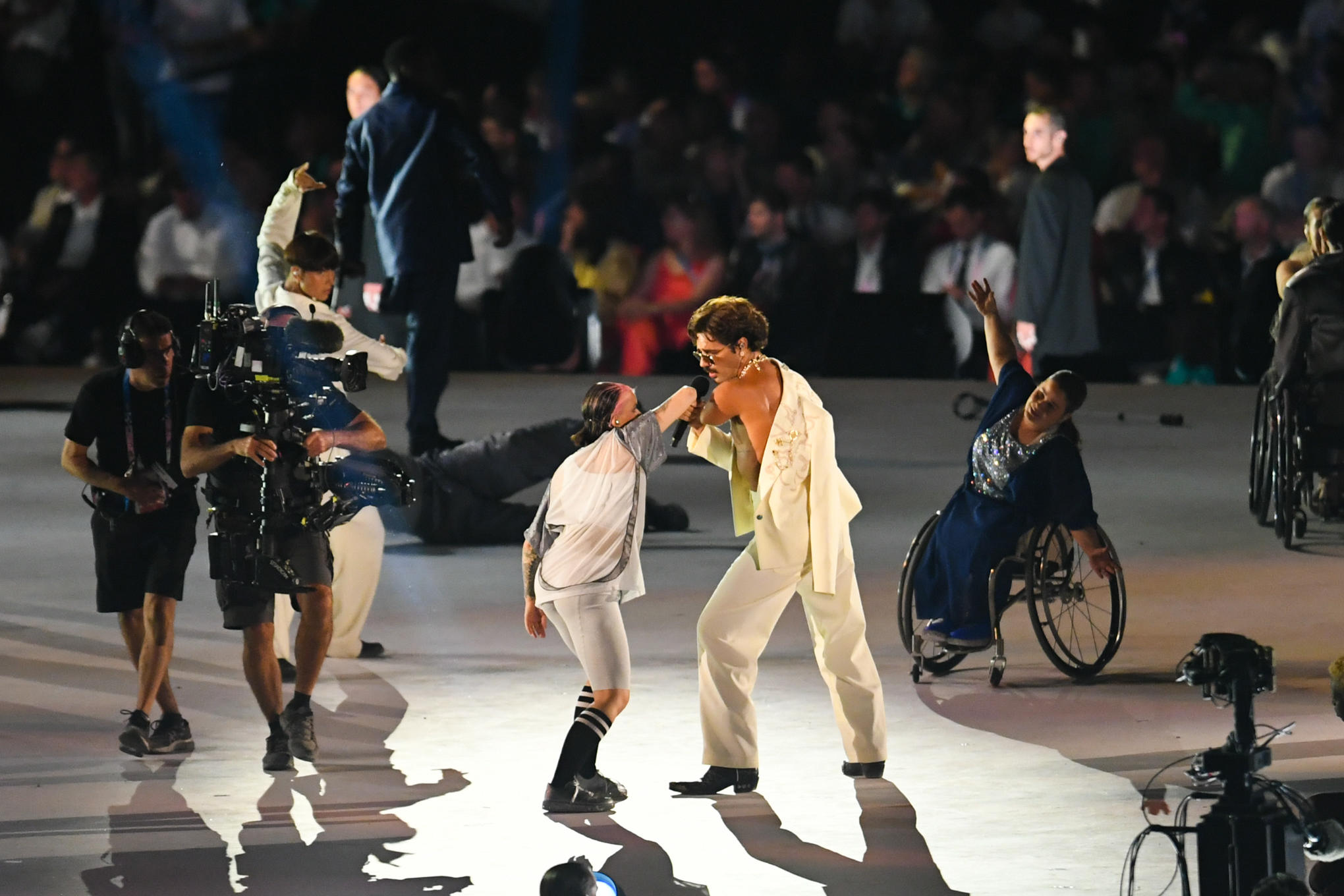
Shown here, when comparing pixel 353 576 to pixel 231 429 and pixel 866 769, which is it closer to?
pixel 231 429

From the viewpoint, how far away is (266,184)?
1712 cm

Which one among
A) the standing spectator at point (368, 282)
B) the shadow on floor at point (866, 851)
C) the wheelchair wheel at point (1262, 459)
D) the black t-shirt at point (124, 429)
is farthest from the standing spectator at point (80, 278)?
the shadow on floor at point (866, 851)

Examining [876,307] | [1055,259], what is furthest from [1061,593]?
[876,307]

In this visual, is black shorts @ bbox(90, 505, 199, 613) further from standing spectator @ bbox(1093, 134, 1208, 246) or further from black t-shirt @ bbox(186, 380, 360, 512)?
standing spectator @ bbox(1093, 134, 1208, 246)

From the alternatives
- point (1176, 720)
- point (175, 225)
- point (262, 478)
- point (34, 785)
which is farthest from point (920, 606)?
point (175, 225)

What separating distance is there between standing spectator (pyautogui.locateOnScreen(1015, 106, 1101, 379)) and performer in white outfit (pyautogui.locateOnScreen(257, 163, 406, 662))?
4570mm

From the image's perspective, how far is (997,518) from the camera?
321 inches

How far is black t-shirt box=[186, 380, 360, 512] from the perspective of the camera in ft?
23.5

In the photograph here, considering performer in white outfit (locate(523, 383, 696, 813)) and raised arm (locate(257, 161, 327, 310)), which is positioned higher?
raised arm (locate(257, 161, 327, 310))

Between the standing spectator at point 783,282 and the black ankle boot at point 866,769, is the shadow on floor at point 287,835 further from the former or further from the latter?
the standing spectator at point 783,282

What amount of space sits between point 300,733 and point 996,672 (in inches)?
93.4

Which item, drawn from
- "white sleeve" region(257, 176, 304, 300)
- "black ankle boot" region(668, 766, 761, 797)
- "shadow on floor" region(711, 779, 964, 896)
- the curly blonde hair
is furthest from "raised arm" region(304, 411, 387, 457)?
"white sleeve" region(257, 176, 304, 300)

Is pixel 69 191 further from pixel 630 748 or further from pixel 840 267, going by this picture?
pixel 630 748

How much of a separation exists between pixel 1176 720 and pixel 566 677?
2.06 metres
